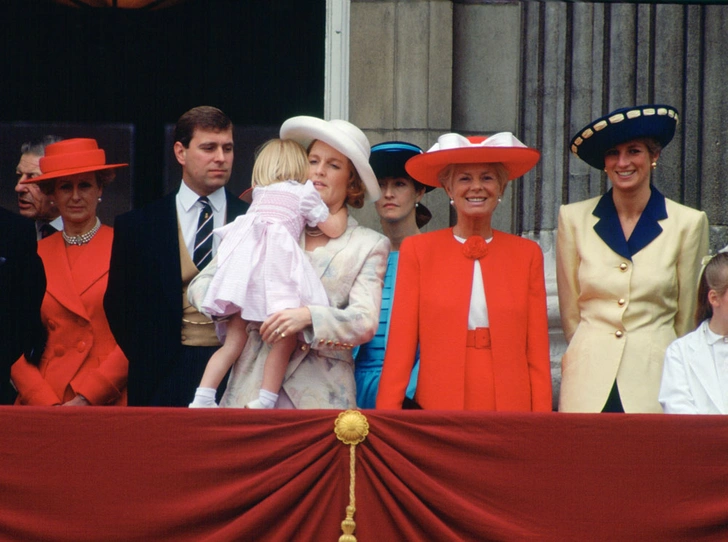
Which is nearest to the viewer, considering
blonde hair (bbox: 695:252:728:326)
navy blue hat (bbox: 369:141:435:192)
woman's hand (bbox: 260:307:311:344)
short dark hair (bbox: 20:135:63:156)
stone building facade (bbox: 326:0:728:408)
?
woman's hand (bbox: 260:307:311:344)

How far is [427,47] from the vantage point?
7246 mm

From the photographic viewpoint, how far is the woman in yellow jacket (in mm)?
5234

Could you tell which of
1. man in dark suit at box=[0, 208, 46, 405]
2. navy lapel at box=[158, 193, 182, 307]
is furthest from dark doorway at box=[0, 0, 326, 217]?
man in dark suit at box=[0, 208, 46, 405]

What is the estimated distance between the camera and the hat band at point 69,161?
590 centimetres

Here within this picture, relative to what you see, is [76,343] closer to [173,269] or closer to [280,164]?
[173,269]

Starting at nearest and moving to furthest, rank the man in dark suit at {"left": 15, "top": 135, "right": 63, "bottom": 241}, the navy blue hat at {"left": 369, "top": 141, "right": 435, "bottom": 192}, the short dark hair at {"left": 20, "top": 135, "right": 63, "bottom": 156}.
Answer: the navy blue hat at {"left": 369, "top": 141, "right": 435, "bottom": 192} → the man in dark suit at {"left": 15, "top": 135, "right": 63, "bottom": 241} → the short dark hair at {"left": 20, "top": 135, "right": 63, "bottom": 156}

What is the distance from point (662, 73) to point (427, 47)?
1280mm

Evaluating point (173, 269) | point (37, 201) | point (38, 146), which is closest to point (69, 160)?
point (37, 201)

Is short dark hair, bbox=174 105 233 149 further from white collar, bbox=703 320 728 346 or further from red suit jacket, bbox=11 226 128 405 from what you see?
white collar, bbox=703 320 728 346

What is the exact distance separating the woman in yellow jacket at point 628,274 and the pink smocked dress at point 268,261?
105cm

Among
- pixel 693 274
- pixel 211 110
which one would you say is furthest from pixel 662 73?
pixel 211 110

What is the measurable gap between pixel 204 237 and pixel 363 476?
1.46 m

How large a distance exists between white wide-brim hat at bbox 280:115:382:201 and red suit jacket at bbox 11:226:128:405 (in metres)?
1.07

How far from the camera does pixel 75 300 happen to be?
571 centimetres
